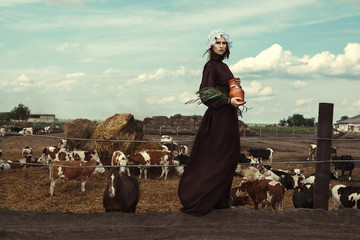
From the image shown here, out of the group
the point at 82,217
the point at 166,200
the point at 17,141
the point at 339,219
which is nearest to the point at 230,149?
the point at 339,219

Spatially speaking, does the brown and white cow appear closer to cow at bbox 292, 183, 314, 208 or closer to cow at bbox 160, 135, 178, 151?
cow at bbox 160, 135, 178, 151

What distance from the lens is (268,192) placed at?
323 inches

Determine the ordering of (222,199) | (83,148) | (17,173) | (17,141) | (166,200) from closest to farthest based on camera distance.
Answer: (222,199)
(166,200)
(17,173)
(83,148)
(17,141)

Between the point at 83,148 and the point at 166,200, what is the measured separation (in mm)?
7777

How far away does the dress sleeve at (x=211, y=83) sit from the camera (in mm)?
4898

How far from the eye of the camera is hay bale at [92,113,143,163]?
15.4 m

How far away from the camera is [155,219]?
5227 mm

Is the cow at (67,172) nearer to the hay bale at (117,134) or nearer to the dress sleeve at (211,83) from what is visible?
the hay bale at (117,134)

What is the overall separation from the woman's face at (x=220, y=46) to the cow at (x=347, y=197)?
17.0 feet

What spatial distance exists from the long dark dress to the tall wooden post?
1.87 m

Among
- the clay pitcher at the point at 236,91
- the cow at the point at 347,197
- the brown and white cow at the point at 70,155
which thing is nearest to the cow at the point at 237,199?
the cow at the point at 347,197

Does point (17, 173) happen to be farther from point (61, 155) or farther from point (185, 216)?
point (185, 216)

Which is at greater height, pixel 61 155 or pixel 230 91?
pixel 230 91

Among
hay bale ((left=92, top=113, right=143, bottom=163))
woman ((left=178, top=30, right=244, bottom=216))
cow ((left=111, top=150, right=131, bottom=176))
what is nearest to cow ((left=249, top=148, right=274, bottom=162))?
hay bale ((left=92, top=113, right=143, bottom=163))
